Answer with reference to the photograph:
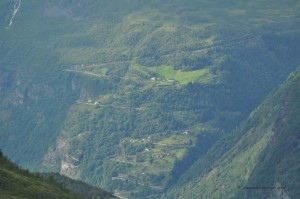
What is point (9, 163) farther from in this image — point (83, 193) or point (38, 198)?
point (83, 193)

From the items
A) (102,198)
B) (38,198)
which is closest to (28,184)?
(38,198)

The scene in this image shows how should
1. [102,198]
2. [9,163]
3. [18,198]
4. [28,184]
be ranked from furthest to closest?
[102,198], [9,163], [28,184], [18,198]

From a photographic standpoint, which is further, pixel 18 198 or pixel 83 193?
pixel 83 193

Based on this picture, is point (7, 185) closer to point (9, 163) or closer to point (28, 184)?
point (28, 184)

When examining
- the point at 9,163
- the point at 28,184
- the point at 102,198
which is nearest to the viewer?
the point at 28,184

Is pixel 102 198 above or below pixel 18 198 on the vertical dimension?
below

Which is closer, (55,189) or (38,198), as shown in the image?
(38,198)

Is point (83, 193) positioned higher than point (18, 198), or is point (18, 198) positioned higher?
point (18, 198)

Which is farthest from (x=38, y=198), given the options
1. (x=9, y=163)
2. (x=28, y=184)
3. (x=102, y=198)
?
(x=102, y=198)

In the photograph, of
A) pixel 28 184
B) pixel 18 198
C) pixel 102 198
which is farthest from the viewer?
pixel 102 198
